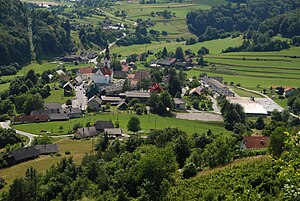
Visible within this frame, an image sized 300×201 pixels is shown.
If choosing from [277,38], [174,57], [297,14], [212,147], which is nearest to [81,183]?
[212,147]

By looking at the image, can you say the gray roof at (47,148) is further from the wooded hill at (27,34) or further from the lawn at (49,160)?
the wooded hill at (27,34)

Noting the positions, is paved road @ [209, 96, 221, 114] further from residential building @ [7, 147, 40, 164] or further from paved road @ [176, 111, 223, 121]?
residential building @ [7, 147, 40, 164]

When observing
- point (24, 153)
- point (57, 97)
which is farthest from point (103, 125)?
point (57, 97)

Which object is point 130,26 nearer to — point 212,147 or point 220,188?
point 212,147

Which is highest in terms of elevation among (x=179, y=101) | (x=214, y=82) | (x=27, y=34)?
(x=27, y=34)

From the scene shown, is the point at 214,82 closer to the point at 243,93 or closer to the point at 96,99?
the point at 243,93

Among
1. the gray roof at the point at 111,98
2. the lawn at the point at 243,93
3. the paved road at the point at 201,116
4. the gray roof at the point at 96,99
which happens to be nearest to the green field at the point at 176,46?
the lawn at the point at 243,93
